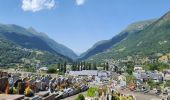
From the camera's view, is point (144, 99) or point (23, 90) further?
point (144, 99)

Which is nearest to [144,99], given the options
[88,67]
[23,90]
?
[23,90]

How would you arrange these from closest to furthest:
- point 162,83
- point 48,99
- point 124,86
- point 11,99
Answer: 1. point 11,99
2. point 48,99
3. point 124,86
4. point 162,83

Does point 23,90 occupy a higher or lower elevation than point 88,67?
lower

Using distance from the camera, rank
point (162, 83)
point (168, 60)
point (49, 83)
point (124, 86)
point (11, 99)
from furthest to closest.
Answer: point (168, 60) → point (162, 83) → point (124, 86) → point (49, 83) → point (11, 99)

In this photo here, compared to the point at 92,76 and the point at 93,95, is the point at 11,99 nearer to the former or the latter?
the point at 93,95

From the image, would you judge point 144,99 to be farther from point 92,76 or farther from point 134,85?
point 92,76

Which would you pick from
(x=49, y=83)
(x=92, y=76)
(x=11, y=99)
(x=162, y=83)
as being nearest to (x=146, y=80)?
(x=162, y=83)

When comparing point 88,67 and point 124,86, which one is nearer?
point 124,86

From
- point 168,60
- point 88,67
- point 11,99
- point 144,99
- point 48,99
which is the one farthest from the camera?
point 168,60

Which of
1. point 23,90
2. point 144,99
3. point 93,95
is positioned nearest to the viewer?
point 23,90
